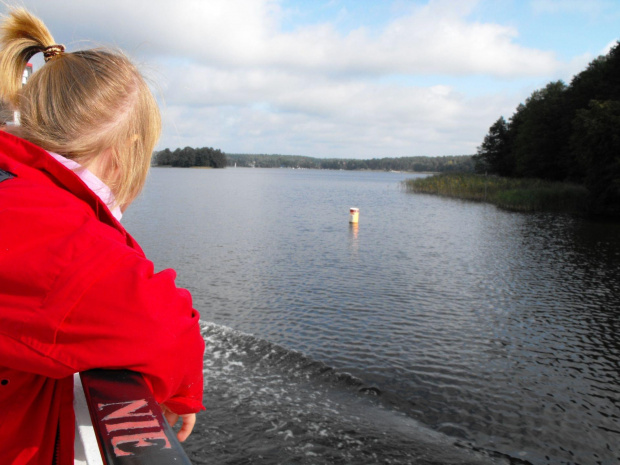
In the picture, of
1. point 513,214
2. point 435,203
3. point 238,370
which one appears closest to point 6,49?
point 238,370

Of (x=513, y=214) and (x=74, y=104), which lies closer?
(x=74, y=104)

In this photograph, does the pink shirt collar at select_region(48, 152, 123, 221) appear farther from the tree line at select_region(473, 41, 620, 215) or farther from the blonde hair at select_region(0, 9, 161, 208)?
the tree line at select_region(473, 41, 620, 215)

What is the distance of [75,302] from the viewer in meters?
0.88

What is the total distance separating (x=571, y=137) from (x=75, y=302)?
47.2 m

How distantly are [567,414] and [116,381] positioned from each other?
733 cm

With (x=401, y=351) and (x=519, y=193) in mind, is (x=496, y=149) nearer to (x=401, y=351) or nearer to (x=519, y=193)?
(x=519, y=193)

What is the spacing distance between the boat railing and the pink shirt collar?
1.71ft

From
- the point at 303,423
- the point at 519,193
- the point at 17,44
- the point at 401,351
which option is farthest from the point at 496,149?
the point at 17,44

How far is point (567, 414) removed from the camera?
6.75m

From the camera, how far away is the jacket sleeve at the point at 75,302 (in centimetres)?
88

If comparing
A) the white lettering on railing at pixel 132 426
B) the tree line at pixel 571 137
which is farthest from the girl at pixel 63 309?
the tree line at pixel 571 137

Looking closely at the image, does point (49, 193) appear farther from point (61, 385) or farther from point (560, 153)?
point (560, 153)

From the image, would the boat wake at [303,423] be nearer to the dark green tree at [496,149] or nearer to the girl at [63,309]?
the girl at [63,309]

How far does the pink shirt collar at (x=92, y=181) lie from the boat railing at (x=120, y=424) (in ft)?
1.71
